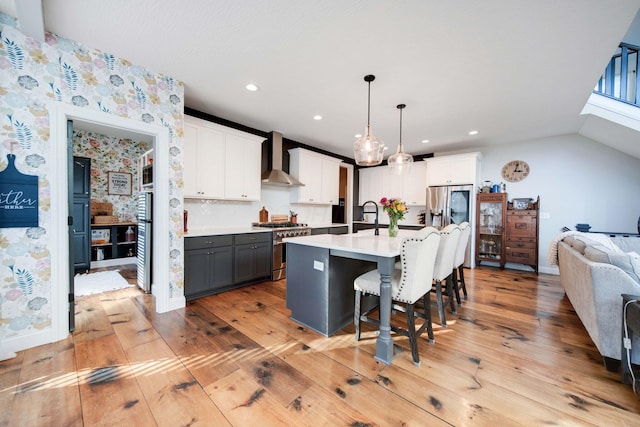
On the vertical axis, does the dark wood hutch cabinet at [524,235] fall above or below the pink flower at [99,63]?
below

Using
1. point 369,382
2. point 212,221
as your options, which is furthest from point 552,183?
point 212,221

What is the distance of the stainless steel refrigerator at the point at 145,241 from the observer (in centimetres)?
332

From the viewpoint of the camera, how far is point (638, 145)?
11.8 feet

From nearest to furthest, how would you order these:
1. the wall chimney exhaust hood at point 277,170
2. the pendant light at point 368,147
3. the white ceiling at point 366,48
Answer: the white ceiling at point 366,48 → the pendant light at point 368,147 → the wall chimney exhaust hood at point 277,170

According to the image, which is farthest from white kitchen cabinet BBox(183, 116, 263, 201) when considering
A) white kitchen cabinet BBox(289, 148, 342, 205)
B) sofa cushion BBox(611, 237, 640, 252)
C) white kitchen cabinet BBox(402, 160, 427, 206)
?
sofa cushion BBox(611, 237, 640, 252)

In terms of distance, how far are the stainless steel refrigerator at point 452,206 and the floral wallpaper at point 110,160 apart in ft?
21.1

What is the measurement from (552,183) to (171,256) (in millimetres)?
6536

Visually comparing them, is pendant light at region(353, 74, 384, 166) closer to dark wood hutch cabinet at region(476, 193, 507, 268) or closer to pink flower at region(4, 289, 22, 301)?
pink flower at region(4, 289, 22, 301)

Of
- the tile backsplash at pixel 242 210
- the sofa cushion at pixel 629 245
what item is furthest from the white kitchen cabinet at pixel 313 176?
the sofa cushion at pixel 629 245

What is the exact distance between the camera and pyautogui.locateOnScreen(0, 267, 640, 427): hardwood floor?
145 cm

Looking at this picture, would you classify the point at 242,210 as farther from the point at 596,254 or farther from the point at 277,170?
the point at 596,254

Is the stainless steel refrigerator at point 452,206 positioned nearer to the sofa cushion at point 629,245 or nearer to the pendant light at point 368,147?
the sofa cushion at point 629,245

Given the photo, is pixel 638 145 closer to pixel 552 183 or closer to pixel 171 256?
pixel 552 183

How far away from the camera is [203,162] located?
3602mm
